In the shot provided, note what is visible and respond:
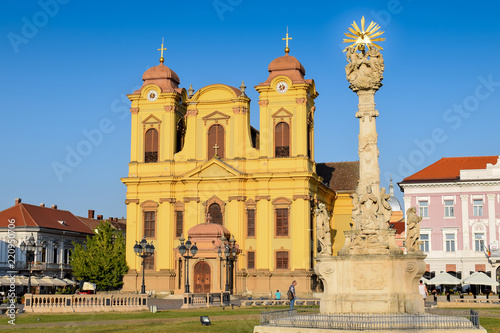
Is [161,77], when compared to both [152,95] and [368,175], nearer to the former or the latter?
[152,95]

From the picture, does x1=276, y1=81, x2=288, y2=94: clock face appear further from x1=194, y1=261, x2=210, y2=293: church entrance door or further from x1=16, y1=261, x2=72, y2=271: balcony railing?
x1=16, y1=261, x2=72, y2=271: balcony railing

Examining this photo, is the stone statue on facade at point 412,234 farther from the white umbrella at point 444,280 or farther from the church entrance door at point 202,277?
the church entrance door at point 202,277

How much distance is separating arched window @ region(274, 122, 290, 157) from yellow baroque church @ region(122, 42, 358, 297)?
3.1 inches

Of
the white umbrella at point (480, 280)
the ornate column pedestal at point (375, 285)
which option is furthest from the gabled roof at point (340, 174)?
the ornate column pedestal at point (375, 285)

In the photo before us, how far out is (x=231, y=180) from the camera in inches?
2191

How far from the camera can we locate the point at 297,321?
2100cm

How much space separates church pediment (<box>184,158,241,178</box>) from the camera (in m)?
55.5

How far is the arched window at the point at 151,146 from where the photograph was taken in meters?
58.1

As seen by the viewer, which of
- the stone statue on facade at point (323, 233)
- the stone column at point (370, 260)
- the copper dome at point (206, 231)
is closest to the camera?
the stone column at point (370, 260)

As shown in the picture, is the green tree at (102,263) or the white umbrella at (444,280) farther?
the green tree at (102,263)

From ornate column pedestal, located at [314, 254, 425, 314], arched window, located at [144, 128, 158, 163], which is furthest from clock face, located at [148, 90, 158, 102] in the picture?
ornate column pedestal, located at [314, 254, 425, 314]

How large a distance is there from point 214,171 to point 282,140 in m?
5.86

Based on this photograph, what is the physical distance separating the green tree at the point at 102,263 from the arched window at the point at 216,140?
40.5 feet

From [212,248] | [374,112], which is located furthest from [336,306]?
[212,248]
